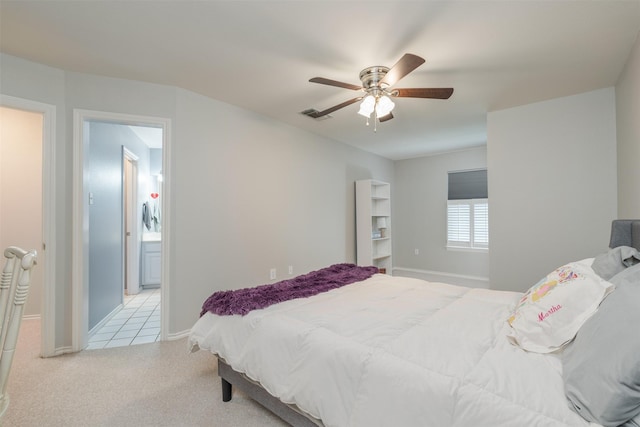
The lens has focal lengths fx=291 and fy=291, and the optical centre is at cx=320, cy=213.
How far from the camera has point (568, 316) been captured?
1.22 m

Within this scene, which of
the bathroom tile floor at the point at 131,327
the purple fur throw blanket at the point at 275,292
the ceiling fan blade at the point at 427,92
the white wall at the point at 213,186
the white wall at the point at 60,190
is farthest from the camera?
the bathroom tile floor at the point at 131,327

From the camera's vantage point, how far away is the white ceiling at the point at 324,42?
178cm

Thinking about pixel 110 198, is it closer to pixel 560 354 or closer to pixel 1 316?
pixel 1 316

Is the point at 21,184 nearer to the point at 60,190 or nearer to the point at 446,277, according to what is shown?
the point at 60,190

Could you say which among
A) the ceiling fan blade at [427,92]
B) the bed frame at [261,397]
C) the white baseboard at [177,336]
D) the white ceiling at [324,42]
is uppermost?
the white ceiling at [324,42]

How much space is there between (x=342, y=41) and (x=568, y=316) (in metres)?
2.08

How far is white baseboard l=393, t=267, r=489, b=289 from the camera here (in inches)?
204

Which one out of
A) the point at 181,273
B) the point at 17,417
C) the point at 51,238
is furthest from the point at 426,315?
the point at 51,238

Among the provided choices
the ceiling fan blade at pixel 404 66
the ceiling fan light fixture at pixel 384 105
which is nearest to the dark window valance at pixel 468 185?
the ceiling fan light fixture at pixel 384 105

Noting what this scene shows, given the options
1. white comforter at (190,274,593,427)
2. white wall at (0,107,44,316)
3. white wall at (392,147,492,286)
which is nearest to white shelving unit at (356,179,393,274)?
white wall at (392,147,492,286)

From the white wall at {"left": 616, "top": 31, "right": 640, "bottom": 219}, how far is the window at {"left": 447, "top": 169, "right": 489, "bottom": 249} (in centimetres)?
250

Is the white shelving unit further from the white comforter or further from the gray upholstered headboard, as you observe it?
the gray upholstered headboard

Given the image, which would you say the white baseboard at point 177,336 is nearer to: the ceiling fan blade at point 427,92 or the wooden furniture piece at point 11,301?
the wooden furniture piece at point 11,301

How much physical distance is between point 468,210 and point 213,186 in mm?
4535
